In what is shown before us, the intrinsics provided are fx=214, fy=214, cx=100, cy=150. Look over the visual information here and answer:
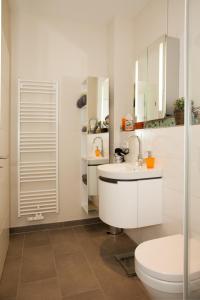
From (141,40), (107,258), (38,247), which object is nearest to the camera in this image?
(107,258)

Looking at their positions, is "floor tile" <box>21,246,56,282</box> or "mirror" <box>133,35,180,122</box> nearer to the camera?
"floor tile" <box>21,246,56,282</box>

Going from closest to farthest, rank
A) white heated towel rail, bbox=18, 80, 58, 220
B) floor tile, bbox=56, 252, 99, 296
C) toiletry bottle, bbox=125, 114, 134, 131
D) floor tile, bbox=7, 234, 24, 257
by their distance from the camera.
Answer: floor tile, bbox=56, 252, 99, 296, floor tile, bbox=7, 234, 24, 257, toiletry bottle, bbox=125, 114, 134, 131, white heated towel rail, bbox=18, 80, 58, 220

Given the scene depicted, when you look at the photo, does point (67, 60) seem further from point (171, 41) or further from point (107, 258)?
point (107, 258)

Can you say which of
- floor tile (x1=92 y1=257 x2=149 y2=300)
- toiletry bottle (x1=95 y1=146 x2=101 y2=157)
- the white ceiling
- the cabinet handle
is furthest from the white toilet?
the white ceiling

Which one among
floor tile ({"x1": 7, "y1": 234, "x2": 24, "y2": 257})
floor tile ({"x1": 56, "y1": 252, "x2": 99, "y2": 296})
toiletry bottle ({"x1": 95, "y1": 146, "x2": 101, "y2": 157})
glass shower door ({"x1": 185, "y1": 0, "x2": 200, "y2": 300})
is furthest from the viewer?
toiletry bottle ({"x1": 95, "y1": 146, "x2": 101, "y2": 157})

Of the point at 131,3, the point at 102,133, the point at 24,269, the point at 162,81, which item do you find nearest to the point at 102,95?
the point at 102,133

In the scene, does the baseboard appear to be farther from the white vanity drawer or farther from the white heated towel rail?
the white vanity drawer

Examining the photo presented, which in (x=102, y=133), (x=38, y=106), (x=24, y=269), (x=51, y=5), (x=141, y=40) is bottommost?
(x=24, y=269)

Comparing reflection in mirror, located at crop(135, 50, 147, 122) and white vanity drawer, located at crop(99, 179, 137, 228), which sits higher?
reflection in mirror, located at crop(135, 50, 147, 122)

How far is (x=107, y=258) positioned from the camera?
201 cm

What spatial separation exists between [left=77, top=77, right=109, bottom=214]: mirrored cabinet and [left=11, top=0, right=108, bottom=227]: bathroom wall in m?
0.16

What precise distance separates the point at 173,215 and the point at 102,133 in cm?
130

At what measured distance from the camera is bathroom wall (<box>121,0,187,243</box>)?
1645mm

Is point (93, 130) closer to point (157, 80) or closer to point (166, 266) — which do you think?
point (157, 80)
